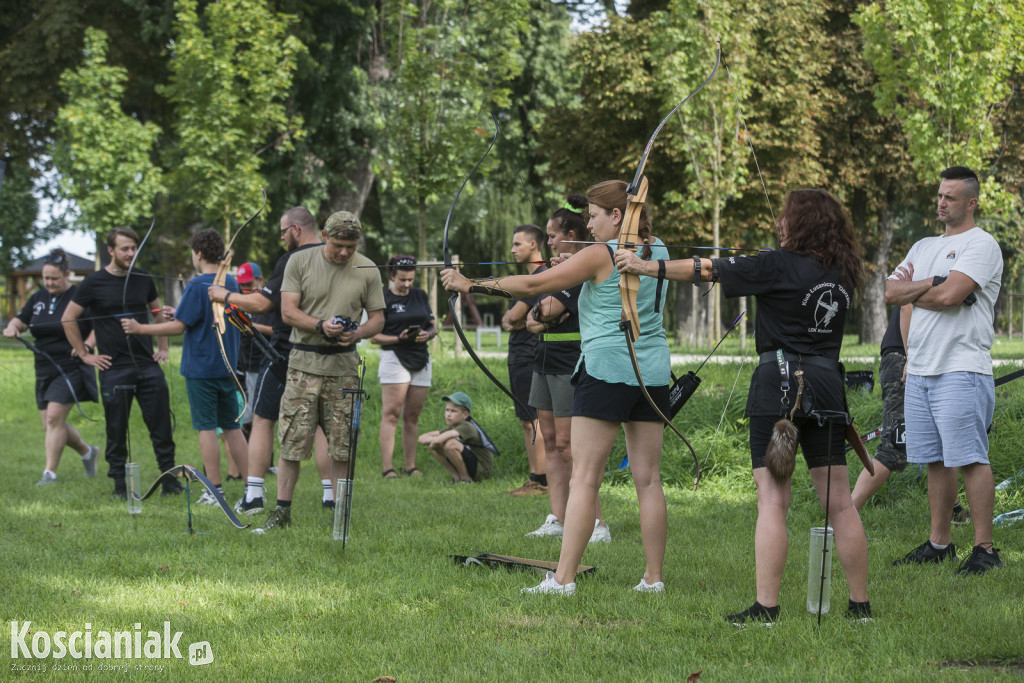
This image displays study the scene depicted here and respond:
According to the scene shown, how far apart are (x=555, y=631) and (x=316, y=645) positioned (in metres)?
0.93

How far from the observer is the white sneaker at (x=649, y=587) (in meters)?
4.43

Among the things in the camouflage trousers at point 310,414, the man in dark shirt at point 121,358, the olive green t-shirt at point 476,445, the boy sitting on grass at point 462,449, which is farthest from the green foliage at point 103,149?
the camouflage trousers at point 310,414

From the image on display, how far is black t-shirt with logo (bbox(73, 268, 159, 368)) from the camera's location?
738cm

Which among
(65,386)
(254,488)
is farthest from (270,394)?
(65,386)

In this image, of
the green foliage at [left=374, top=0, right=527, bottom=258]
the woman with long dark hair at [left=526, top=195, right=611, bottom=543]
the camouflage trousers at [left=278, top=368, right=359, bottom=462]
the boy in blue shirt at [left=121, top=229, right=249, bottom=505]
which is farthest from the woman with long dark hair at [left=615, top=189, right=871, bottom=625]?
the green foliage at [left=374, top=0, right=527, bottom=258]

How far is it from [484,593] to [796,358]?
1.78m

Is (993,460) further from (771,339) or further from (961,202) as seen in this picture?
(771,339)

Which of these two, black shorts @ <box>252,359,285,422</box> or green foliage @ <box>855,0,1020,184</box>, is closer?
black shorts @ <box>252,359,285,422</box>

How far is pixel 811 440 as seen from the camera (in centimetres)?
386

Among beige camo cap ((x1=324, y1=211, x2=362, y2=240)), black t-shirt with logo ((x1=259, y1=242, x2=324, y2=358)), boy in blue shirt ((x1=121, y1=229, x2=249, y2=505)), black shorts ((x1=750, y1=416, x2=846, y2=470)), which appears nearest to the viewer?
black shorts ((x1=750, y1=416, x2=846, y2=470))

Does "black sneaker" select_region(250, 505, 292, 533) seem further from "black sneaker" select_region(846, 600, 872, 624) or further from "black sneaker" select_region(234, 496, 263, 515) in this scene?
"black sneaker" select_region(846, 600, 872, 624)

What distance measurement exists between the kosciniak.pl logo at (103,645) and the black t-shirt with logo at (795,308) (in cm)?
239

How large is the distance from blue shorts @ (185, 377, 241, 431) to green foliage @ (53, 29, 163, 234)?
38.8ft

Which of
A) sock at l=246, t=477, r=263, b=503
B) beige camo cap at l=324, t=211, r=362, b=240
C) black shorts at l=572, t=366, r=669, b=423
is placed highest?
beige camo cap at l=324, t=211, r=362, b=240
